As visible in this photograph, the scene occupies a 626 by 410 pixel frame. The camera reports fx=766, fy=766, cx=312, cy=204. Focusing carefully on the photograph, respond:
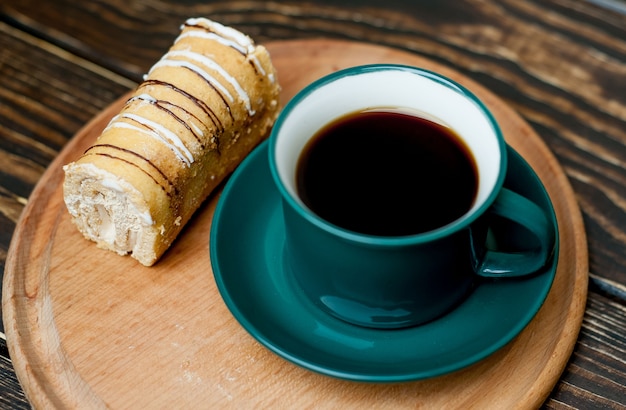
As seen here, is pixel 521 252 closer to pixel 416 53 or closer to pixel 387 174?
pixel 387 174

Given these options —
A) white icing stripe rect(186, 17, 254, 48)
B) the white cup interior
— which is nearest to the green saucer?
the white cup interior

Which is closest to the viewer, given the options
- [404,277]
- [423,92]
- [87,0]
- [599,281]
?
[404,277]

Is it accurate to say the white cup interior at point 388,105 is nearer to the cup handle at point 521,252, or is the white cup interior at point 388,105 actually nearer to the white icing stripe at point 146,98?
the cup handle at point 521,252

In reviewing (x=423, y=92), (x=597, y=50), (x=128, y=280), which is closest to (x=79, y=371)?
(x=128, y=280)

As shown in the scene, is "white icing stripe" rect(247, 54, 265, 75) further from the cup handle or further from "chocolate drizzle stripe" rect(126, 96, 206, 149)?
the cup handle

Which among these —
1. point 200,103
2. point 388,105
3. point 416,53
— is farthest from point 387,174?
point 416,53

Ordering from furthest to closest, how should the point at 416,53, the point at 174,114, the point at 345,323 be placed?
the point at 416,53 < the point at 174,114 < the point at 345,323

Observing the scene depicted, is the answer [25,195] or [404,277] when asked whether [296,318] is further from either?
[25,195]
